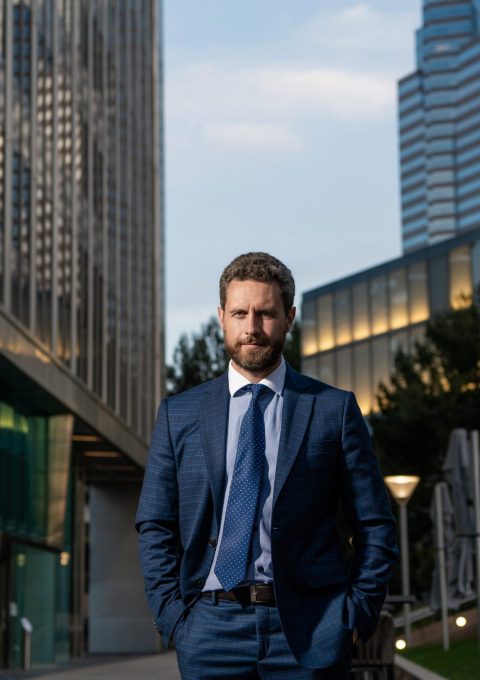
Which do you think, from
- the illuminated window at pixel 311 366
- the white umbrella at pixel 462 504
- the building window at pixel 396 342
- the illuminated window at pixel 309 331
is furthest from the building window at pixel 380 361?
the white umbrella at pixel 462 504

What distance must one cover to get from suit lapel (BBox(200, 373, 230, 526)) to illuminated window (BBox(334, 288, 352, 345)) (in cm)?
5304

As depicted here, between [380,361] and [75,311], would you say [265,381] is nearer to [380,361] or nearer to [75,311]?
[75,311]

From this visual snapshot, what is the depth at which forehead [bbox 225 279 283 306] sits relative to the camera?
3930mm

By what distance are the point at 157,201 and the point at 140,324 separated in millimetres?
6002

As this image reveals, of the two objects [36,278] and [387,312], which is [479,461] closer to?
[36,278]

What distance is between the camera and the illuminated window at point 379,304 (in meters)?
55.1

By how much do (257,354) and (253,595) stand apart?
685 millimetres

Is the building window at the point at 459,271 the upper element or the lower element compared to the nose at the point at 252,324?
upper

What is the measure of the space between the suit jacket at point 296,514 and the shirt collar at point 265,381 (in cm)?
3

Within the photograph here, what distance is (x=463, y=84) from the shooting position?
630ft

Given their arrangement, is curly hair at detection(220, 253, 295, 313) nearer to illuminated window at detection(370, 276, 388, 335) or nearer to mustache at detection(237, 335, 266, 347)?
mustache at detection(237, 335, 266, 347)

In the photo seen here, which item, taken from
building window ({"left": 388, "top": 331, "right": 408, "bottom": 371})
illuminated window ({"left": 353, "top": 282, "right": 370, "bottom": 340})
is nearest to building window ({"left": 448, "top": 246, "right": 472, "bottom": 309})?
building window ({"left": 388, "top": 331, "right": 408, "bottom": 371})

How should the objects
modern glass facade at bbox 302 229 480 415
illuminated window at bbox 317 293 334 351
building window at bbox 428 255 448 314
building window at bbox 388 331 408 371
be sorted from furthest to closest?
illuminated window at bbox 317 293 334 351 → building window at bbox 388 331 408 371 → building window at bbox 428 255 448 314 → modern glass facade at bbox 302 229 480 415

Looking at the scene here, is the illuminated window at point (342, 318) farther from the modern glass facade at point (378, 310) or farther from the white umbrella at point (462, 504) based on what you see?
the white umbrella at point (462, 504)
